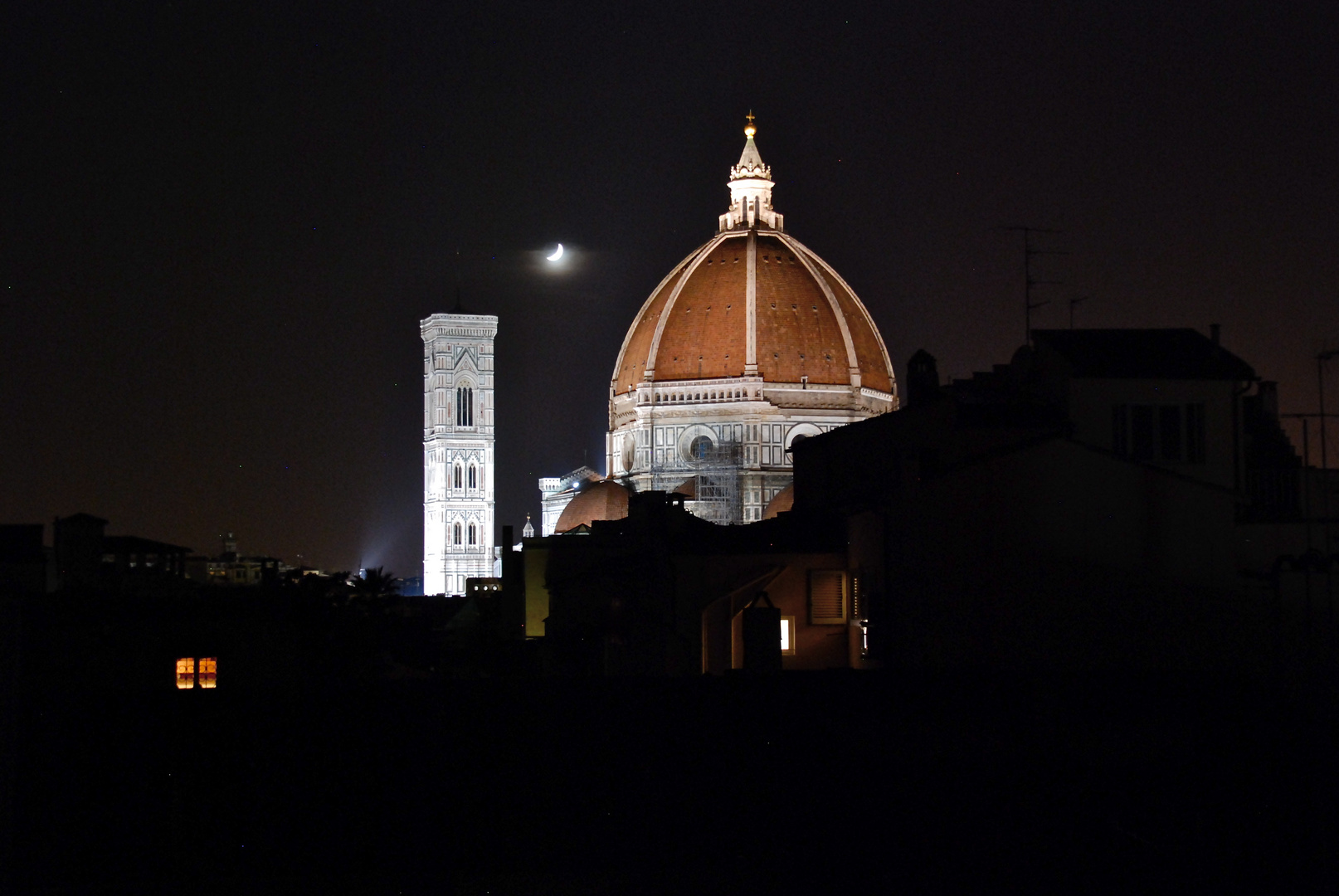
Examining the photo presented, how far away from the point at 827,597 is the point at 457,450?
84.4m

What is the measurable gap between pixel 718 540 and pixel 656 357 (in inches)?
2527

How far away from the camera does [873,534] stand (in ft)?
88.8

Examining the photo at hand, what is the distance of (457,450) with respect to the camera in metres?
113

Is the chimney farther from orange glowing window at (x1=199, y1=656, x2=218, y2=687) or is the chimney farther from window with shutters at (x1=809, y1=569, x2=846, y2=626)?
orange glowing window at (x1=199, y1=656, x2=218, y2=687)

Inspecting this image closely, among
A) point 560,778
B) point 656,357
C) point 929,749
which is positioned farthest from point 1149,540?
point 656,357

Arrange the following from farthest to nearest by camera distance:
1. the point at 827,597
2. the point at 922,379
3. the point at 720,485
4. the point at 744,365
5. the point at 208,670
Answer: the point at 744,365
the point at 720,485
the point at 922,379
the point at 208,670
the point at 827,597

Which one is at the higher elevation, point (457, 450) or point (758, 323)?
point (758, 323)

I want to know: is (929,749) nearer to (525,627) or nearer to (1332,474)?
(1332,474)

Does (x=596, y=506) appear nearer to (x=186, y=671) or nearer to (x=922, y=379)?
(x=922, y=379)

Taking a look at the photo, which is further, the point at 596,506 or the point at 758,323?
the point at 758,323

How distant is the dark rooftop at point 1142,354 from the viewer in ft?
87.2

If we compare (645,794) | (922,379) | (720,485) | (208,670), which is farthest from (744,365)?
(645,794)

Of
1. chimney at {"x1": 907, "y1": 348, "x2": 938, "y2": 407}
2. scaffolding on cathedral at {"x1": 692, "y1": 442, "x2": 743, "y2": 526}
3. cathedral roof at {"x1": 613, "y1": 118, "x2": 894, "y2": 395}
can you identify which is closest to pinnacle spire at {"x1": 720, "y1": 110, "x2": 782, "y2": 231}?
cathedral roof at {"x1": 613, "y1": 118, "x2": 894, "y2": 395}

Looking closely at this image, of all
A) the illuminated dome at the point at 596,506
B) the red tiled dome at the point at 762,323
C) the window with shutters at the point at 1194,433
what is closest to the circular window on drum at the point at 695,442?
the red tiled dome at the point at 762,323
